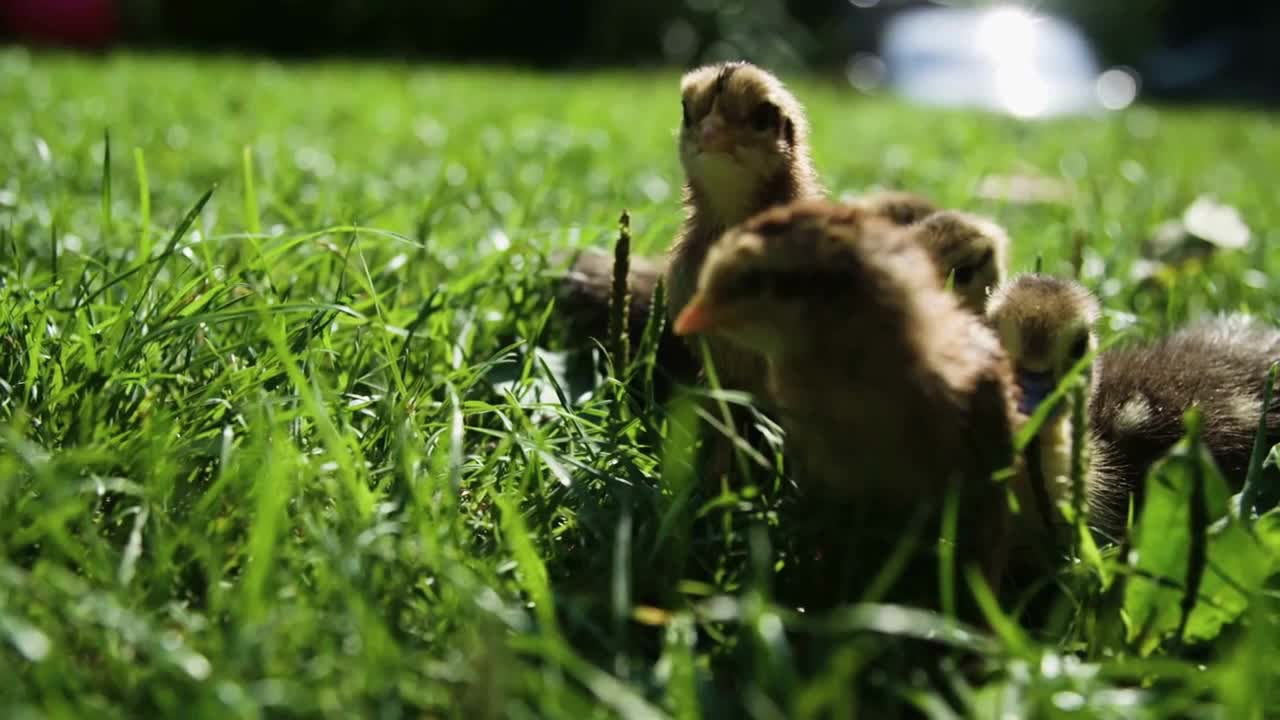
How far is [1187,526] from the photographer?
1.80 m

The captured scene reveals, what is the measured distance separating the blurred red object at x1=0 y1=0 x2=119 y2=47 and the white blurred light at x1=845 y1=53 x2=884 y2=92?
7.96m

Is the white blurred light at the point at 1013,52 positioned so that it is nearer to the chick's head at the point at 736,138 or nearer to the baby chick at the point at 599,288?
the baby chick at the point at 599,288

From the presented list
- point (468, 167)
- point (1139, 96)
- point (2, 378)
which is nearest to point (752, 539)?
point (2, 378)

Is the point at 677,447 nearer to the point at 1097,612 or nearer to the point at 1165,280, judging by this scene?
the point at 1097,612

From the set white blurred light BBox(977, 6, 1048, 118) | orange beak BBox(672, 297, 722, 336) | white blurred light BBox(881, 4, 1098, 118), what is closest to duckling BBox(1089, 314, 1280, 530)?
orange beak BBox(672, 297, 722, 336)

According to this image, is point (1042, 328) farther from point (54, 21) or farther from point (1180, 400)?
point (54, 21)

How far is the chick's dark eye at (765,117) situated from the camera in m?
2.52

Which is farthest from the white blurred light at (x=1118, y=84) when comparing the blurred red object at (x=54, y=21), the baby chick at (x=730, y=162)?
the baby chick at (x=730, y=162)

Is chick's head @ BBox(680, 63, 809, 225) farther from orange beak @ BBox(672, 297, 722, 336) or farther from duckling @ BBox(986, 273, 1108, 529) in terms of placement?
orange beak @ BBox(672, 297, 722, 336)

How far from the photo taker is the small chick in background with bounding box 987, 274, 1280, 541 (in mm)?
2234

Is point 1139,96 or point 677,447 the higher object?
Result: point 1139,96

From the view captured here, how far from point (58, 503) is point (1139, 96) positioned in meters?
14.9

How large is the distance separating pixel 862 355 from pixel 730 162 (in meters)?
0.83

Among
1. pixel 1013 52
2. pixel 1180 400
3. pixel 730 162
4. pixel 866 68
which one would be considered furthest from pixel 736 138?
pixel 1013 52
